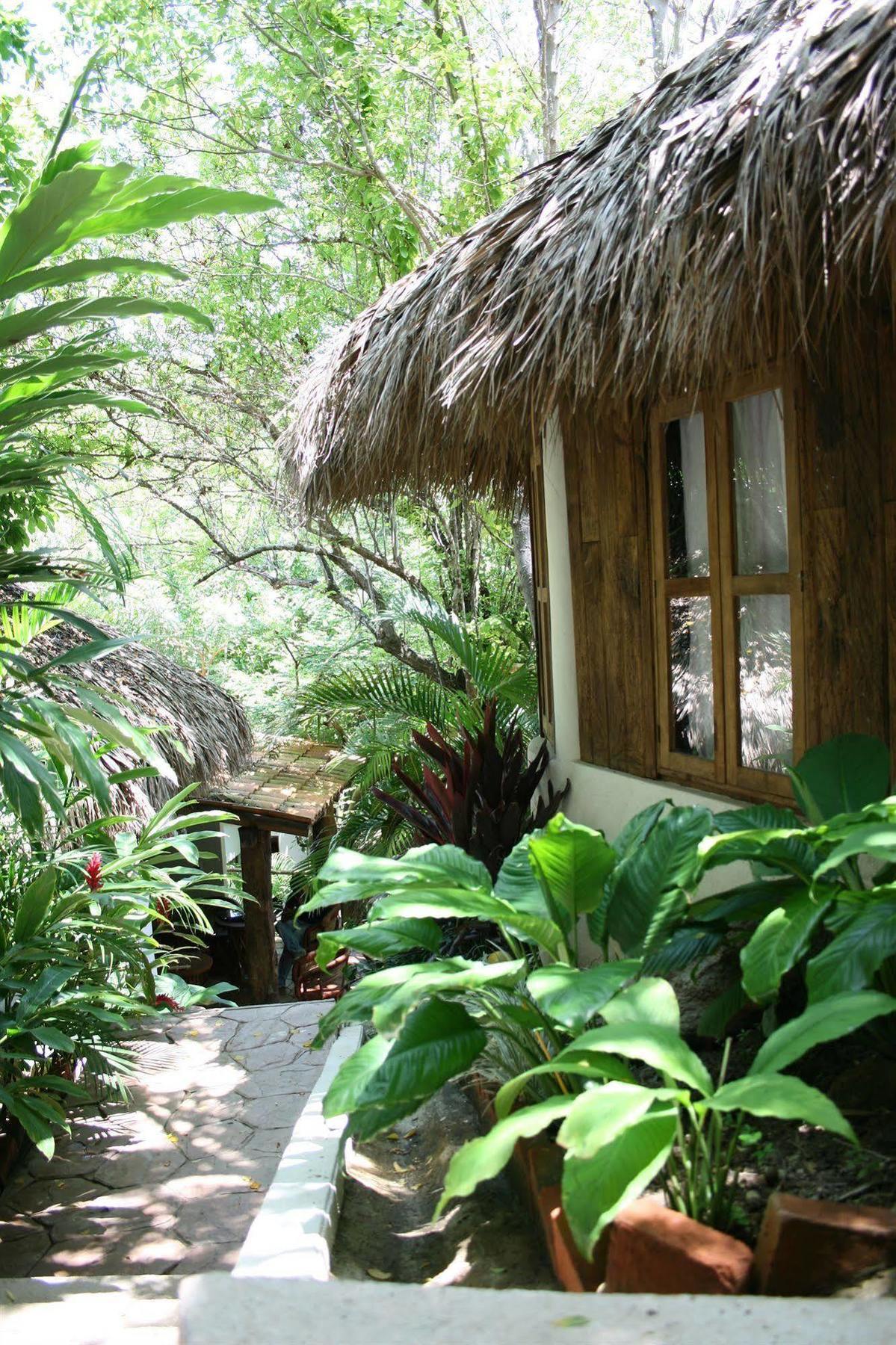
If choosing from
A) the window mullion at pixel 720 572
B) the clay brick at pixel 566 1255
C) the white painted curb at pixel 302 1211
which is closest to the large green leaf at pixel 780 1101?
the clay brick at pixel 566 1255

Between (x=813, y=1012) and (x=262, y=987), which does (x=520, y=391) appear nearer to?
(x=813, y=1012)

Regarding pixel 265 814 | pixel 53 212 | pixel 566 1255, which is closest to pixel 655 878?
pixel 566 1255

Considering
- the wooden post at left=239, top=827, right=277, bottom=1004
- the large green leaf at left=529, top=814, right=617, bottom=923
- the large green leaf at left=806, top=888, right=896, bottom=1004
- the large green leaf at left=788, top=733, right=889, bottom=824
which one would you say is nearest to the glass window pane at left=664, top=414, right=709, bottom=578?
the large green leaf at left=788, top=733, right=889, bottom=824

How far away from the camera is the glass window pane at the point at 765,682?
3.01 metres

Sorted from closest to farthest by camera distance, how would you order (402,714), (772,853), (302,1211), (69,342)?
(69,342)
(772,853)
(302,1211)
(402,714)

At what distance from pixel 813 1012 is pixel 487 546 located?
27.7ft

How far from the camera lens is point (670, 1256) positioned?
62.2 inches

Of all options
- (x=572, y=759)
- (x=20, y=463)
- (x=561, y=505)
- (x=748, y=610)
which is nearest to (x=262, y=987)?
(x=572, y=759)

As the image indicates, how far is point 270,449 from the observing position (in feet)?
32.1

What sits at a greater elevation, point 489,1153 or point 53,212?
point 53,212

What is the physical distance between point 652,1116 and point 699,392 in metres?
2.27

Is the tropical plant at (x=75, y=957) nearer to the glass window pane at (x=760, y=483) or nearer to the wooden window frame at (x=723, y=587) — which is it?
the wooden window frame at (x=723, y=587)

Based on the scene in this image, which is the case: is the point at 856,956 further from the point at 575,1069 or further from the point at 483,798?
the point at 483,798

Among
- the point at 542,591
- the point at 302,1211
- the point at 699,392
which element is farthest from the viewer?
the point at 542,591
